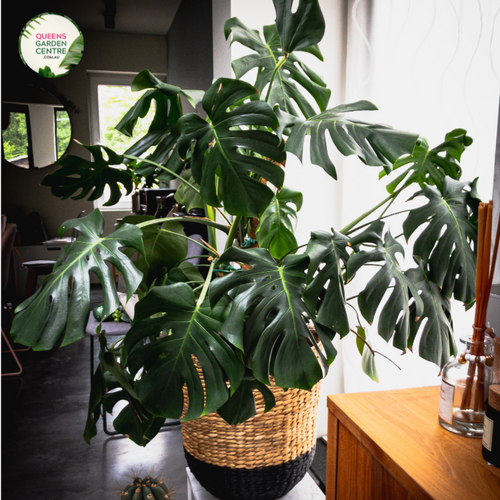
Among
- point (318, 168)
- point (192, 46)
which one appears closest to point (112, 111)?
point (192, 46)

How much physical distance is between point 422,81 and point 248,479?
133 cm

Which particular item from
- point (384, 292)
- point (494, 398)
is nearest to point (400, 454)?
point (494, 398)

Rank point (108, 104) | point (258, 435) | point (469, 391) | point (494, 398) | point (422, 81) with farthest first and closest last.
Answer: point (108, 104)
point (422, 81)
point (258, 435)
point (469, 391)
point (494, 398)

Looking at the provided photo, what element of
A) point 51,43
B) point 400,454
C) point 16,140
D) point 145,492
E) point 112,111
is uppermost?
point 51,43

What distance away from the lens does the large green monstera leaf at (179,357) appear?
2.76ft

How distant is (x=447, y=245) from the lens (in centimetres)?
97

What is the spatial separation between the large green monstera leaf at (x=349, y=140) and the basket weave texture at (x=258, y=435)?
561 mm

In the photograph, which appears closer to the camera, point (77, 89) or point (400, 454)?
point (400, 454)

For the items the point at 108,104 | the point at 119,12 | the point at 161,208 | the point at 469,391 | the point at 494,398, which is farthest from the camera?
the point at 108,104

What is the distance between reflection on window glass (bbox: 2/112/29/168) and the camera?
5363 millimetres

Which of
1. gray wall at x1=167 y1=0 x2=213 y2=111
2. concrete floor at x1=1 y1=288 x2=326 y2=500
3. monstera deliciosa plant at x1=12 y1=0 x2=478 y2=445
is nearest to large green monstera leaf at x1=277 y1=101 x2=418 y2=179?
monstera deliciosa plant at x1=12 y1=0 x2=478 y2=445

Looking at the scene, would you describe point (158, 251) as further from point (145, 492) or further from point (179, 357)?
point (145, 492)

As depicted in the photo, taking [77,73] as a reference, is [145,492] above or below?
below

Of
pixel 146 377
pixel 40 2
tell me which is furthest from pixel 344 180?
pixel 40 2
